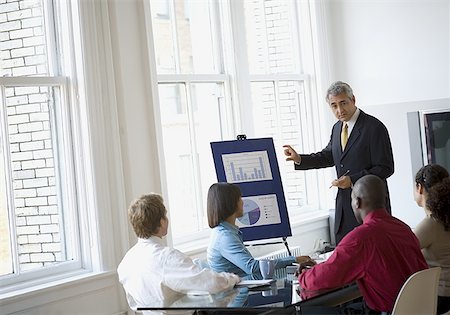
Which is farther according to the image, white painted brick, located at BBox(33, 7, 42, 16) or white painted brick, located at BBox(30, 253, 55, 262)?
white painted brick, located at BBox(33, 7, 42, 16)

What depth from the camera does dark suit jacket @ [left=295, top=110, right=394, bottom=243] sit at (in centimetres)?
480

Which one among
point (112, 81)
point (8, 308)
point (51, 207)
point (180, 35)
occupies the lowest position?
point (8, 308)

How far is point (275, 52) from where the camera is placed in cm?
671

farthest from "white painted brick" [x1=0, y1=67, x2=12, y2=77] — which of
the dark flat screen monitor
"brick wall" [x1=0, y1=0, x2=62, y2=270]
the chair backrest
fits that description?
the dark flat screen monitor

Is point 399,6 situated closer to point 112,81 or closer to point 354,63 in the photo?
point 354,63

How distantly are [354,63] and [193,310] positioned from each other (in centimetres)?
408

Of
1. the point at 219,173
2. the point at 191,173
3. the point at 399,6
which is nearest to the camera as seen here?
the point at 219,173

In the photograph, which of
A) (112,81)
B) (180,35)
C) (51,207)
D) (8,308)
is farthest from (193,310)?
(180,35)

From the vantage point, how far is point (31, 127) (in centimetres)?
451

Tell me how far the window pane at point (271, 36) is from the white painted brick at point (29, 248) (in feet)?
8.44

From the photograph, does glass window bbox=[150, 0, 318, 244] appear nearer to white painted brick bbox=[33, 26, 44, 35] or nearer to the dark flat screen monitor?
white painted brick bbox=[33, 26, 44, 35]

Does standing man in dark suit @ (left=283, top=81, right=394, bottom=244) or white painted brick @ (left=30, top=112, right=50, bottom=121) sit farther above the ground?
white painted brick @ (left=30, top=112, right=50, bottom=121)

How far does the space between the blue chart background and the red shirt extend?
5.40 feet

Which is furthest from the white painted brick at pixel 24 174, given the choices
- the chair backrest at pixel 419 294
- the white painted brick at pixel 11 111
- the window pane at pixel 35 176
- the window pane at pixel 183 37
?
the chair backrest at pixel 419 294
